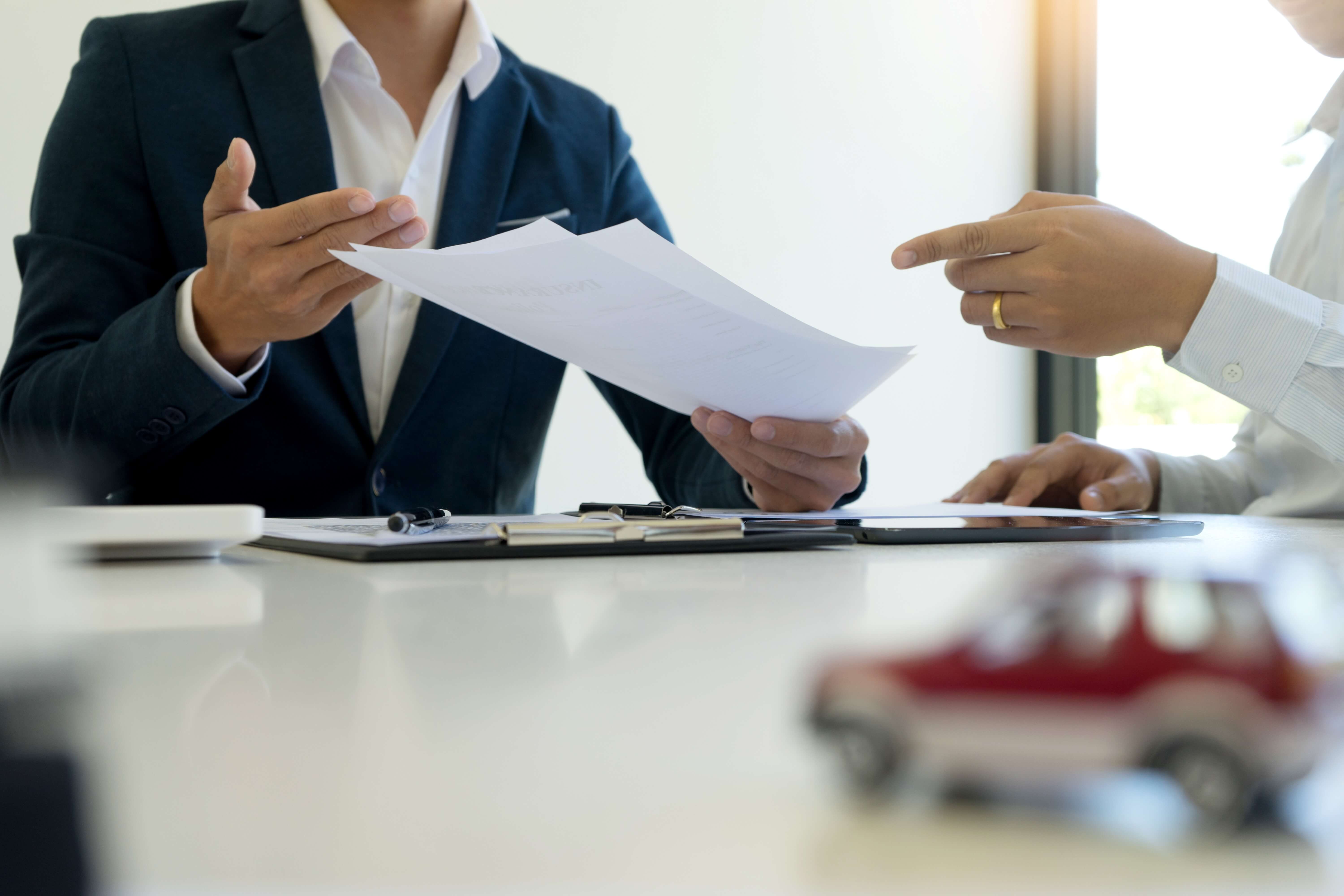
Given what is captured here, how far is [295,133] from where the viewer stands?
1.00 metres

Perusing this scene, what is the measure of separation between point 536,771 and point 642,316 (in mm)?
432

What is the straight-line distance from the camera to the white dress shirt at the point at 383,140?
1045 mm

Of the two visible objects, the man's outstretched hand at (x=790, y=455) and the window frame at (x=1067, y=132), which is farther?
the window frame at (x=1067, y=132)

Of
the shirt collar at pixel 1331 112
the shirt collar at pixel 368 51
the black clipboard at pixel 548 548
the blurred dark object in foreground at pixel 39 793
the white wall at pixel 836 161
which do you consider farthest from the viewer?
the white wall at pixel 836 161

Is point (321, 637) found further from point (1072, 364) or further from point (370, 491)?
point (1072, 364)

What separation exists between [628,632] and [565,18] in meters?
2.19

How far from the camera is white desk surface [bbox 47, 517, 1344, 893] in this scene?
8 centimetres

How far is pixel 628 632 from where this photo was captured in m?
0.26

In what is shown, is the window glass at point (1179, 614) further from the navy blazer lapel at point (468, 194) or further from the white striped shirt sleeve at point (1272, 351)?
the navy blazer lapel at point (468, 194)

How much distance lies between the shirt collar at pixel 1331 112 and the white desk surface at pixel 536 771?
1339mm

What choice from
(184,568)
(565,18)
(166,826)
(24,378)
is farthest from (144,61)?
(565,18)

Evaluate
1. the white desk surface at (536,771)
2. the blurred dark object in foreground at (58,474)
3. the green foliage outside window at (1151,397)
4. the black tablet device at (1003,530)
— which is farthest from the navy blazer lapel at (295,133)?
the green foliage outside window at (1151,397)

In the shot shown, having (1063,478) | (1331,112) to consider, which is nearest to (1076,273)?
(1063,478)

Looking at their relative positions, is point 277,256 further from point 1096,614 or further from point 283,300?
point 1096,614
